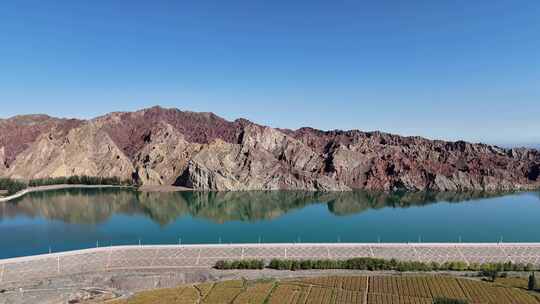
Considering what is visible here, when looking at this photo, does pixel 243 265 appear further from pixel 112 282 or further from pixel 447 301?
pixel 447 301

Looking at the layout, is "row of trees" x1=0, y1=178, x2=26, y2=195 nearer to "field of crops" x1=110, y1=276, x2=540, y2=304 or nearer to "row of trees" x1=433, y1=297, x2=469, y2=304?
"field of crops" x1=110, y1=276, x2=540, y2=304

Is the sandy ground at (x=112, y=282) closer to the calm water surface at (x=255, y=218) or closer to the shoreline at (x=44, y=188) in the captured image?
the calm water surface at (x=255, y=218)

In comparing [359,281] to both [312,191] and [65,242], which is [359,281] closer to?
[65,242]

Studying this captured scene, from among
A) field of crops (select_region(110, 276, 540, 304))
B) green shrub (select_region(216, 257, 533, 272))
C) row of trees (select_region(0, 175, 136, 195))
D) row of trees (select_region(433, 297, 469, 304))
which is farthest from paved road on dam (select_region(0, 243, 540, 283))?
row of trees (select_region(0, 175, 136, 195))

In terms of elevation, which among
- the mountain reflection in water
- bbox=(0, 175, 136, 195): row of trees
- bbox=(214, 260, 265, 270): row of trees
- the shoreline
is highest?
bbox=(0, 175, 136, 195): row of trees

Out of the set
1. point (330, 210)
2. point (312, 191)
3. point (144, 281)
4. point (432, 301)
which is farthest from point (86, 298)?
point (312, 191)

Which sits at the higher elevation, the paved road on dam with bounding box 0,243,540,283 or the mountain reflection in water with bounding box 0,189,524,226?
the mountain reflection in water with bounding box 0,189,524,226

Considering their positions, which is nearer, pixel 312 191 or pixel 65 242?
pixel 65 242

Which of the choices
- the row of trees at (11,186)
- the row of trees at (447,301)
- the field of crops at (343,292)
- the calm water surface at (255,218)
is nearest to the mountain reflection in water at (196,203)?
the calm water surface at (255,218)
